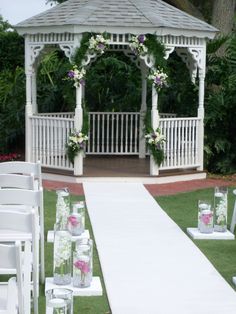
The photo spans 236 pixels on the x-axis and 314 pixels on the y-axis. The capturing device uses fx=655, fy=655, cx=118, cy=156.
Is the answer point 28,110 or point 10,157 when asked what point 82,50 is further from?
point 10,157

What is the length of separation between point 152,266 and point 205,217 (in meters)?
1.48

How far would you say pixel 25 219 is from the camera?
4.71 meters

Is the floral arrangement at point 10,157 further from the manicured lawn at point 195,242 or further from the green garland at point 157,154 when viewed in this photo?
the green garland at point 157,154

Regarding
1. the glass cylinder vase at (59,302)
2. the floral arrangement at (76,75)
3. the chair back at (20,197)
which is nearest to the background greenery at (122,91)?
the floral arrangement at (76,75)

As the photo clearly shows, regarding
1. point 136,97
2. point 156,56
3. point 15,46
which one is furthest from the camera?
point 15,46

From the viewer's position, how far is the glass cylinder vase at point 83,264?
6.12 meters

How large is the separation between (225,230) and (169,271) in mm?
1865

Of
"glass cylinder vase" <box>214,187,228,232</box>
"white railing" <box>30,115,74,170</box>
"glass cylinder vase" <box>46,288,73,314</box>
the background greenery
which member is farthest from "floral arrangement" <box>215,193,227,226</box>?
the background greenery

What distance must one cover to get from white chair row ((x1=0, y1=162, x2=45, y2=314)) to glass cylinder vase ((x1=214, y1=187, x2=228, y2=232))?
7.82ft

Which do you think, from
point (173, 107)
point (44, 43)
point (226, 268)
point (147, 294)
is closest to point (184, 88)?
point (173, 107)

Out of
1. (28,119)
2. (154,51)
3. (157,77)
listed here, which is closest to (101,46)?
(154,51)

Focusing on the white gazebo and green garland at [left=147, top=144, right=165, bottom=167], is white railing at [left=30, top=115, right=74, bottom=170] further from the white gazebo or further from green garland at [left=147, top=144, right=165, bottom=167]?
green garland at [left=147, top=144, right=165, bottom=167]

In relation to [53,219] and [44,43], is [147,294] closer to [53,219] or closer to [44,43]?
[53,219]

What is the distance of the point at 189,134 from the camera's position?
13.6 metres
